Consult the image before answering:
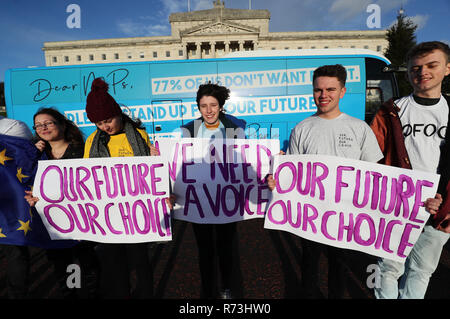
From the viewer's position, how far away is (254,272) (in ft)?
8.75

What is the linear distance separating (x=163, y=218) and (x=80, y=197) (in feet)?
2.44

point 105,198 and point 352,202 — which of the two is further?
point 105,198

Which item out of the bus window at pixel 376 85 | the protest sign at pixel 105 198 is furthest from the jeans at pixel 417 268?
the bus window at pixel 376 85

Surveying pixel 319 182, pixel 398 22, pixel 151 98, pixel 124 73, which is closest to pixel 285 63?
pixel 151 98

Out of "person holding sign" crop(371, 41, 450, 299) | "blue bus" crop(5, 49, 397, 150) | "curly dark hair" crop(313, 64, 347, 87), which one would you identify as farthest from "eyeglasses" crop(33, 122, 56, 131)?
"blue bus" crop(5, 49, 397, 150)

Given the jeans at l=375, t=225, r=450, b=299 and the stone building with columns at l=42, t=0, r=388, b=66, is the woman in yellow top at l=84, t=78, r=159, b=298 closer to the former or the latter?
the jeans at l=375, t=225, r=450, b=299

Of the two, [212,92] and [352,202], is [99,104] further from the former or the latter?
[352,202]

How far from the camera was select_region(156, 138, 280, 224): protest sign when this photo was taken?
1981mm

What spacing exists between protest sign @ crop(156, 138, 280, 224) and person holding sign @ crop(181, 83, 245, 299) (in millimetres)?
88

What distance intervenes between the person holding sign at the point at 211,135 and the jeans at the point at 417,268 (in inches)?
51.5

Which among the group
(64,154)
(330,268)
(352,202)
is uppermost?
(64,154)

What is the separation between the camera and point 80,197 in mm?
1903

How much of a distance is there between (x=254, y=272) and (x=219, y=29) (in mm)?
51868

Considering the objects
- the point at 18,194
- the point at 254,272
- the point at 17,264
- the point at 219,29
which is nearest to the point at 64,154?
the point at 18,194
